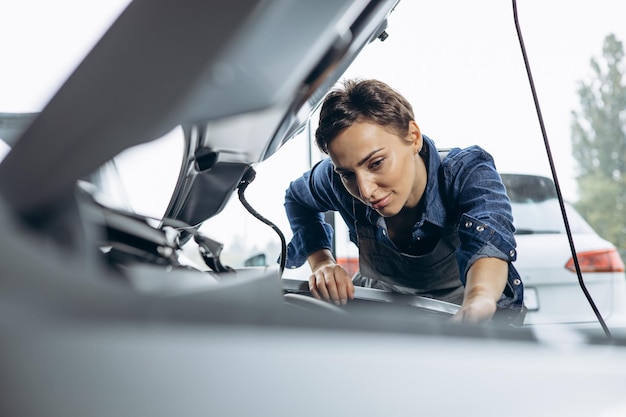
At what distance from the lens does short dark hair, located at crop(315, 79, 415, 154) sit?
1231 millimetres

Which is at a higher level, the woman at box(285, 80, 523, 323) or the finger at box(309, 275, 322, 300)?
the woman at box(285, 80, 523, 323)

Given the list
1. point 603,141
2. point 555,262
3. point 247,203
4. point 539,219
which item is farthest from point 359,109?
point 603,141

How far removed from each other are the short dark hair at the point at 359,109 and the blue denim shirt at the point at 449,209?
0.12m

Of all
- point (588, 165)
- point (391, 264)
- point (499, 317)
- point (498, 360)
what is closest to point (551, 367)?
point (498, 360)

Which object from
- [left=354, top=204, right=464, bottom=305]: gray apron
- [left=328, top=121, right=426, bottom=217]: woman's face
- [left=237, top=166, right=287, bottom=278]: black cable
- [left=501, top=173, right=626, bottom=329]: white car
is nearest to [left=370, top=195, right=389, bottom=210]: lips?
[left=328, top=121, right=426, bottom=217]: woman's face

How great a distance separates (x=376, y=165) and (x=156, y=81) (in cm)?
89

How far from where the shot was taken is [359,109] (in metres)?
1.25

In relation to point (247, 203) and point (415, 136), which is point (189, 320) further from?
point (415, 136)

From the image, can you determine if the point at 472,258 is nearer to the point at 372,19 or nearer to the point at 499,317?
the point at 499,317

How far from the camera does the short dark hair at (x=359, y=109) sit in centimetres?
123

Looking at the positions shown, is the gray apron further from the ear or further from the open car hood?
the open car hood

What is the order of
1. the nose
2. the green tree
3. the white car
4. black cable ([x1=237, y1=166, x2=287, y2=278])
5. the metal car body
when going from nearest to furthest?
the metal car body → black cable ([x1=237, y1=166, x2=287, y2=278]) → the nose → the white car → the green tree

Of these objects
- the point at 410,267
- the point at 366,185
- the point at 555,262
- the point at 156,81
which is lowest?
the point at 156,81

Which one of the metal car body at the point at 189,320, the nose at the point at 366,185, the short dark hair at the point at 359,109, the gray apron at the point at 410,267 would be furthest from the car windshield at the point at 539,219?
the metal car body at the point at 189,320
